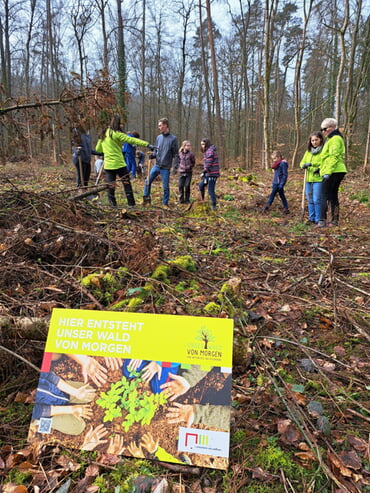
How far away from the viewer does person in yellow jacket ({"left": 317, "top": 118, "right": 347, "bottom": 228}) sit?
5621mm

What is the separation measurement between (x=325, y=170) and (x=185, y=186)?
13.2 ft

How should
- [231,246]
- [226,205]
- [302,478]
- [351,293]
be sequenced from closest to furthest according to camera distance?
1. [302,478]
2. [351,293]
3. [231,246]
4. [226,205]

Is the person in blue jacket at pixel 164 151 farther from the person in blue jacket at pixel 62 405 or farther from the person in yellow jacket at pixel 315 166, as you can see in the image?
the person in blue jacket at pixel 62 405

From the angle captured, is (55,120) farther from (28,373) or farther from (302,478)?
(302,478)

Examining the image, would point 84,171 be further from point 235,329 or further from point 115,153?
point 235,329

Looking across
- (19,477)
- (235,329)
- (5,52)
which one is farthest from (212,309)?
(5,52)

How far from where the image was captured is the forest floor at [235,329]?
5.00ft

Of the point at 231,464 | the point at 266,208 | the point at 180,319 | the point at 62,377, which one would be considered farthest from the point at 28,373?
the point at 266,208

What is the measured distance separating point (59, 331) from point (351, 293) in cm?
306

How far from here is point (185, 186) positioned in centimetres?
870

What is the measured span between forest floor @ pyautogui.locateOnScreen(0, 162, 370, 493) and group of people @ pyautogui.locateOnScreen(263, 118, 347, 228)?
3.26 feet

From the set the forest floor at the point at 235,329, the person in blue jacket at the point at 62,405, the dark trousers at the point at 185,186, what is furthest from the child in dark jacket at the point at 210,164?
the person in blue jacket at the point at 62,405

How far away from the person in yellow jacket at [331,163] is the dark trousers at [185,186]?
3.74 m

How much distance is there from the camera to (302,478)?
59.3 inches
